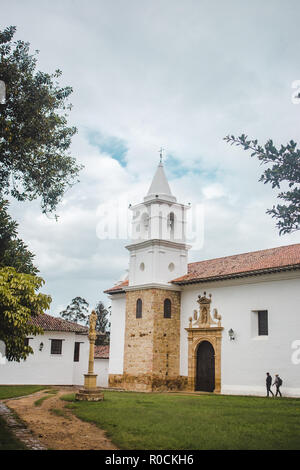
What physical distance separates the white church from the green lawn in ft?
17.0

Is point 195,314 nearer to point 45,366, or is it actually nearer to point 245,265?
point 245,265

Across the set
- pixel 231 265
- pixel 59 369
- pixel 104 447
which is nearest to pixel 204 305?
pixel 231 265

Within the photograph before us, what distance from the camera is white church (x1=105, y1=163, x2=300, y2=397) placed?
21312 millimetres

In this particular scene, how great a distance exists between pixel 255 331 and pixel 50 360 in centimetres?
1521

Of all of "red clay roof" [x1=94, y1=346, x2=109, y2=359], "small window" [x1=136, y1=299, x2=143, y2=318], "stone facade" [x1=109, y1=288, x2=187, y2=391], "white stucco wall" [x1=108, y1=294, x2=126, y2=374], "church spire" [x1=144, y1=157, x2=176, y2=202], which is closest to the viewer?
"stone facade" [x1=109, y1=288, x2=187, y2=391]

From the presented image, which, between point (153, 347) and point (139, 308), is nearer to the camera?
point (153, 347)

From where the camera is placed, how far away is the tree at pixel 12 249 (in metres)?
14.2

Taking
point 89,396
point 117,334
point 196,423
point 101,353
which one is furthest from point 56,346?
point 196,423

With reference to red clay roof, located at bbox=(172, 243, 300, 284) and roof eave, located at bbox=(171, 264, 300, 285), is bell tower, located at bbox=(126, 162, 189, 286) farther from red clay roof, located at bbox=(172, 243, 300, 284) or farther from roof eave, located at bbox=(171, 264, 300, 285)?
roof eave, located at bbox=(171, 264, 300, 285)

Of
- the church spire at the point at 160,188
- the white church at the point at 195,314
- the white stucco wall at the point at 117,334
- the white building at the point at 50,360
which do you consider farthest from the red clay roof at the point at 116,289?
the church spire at the point at 160,188

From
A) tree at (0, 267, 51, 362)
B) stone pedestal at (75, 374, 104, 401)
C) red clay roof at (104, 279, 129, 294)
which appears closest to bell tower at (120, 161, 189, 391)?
red clay roof at (104, 279, 129, 294)

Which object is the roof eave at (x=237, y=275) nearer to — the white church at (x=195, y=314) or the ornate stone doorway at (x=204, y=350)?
the white church at (x=195, y=314)

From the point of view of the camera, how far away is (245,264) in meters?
24.2
